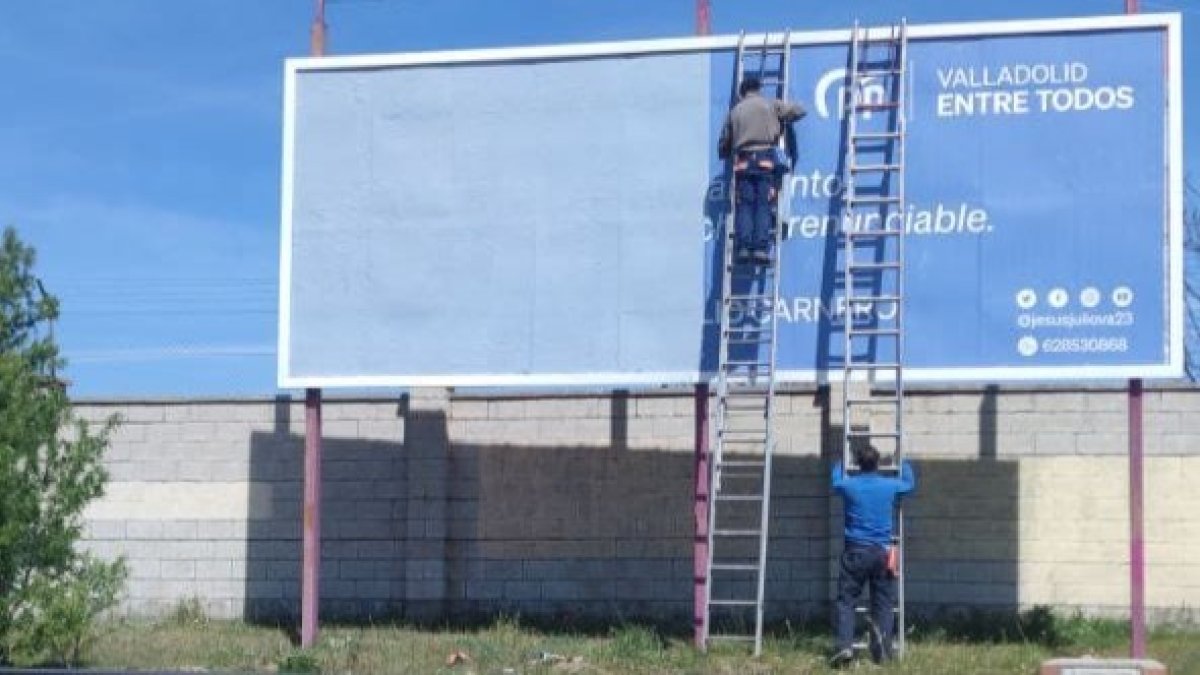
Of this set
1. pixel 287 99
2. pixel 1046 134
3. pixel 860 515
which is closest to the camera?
pixel 860 515

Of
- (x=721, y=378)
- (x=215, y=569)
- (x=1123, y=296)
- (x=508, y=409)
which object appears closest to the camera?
(x=1123, y=296)

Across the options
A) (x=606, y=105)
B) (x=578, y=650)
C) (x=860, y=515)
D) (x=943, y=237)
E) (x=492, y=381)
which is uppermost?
(x=606, y=105)

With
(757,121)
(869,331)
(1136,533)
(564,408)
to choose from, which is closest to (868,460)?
(869,331)

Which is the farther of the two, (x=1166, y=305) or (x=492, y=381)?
(x=492, y=381)

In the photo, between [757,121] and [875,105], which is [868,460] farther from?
[875,105]

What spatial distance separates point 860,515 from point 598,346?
3041 mm

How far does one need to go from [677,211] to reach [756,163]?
0.98m

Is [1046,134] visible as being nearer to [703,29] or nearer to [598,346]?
[703,29]

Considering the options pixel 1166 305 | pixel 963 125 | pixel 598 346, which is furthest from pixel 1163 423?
pixel 598 346

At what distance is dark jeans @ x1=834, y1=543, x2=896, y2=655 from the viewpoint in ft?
48.9

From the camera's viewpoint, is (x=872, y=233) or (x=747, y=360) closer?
(x=872, y=233)

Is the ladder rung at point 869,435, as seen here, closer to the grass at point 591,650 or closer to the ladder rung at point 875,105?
the grass at point 591,650

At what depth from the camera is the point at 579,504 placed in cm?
1919

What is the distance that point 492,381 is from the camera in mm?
16953
